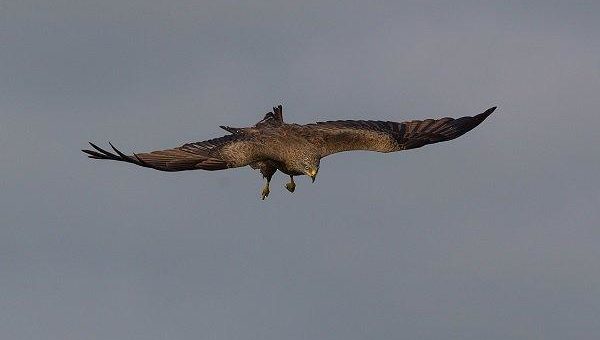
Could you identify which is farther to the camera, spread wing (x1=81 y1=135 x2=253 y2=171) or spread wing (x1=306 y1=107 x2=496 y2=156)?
spread wing (x1=306 y1=107 x2=496 y2=156)

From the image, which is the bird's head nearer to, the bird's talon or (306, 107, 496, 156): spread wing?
(306, 107, 496, 156): spread wing

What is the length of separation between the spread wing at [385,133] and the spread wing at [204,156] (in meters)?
1.99

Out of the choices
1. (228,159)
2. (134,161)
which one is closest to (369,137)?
(228,159)

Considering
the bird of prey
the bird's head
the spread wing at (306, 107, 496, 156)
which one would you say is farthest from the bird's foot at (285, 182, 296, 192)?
the bird's head

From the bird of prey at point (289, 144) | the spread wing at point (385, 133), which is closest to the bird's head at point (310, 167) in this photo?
the bird of prey at point (289, 144)

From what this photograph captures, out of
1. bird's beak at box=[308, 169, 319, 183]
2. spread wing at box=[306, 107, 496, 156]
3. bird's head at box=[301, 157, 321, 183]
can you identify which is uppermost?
spread wing at box=[306, 107, 496, 156]

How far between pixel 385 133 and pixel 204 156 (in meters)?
5.28

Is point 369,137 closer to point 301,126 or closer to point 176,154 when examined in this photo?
point 301,126

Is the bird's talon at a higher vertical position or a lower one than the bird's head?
lower

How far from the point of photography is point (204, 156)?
34062 millimetres

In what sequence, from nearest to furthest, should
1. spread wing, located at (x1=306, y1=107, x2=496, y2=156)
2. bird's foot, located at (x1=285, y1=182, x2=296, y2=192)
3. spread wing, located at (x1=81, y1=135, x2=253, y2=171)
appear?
Answer: spread wing, located at (x1=81, y1=135, x2=253, y2=171) → bird's foot, located at (x1=285, y1=182, x2=296, y2=192) → spread wing, located at (x1=306, y1=107, x2=496, y2=156)

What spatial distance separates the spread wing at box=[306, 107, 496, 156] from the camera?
35812 mm

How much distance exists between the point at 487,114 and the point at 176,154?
8.21 metres

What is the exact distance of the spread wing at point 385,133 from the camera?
35.8m
